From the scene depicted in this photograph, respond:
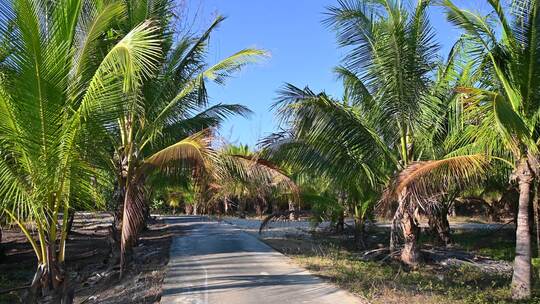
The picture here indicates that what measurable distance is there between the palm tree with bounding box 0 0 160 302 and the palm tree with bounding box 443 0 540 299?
5.74 metres

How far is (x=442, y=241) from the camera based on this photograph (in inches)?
733

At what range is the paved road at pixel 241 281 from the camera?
7867mm

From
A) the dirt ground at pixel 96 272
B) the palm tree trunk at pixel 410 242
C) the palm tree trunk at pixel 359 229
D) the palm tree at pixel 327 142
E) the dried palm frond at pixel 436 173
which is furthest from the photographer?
the palm tree trunk at pixel 359 229

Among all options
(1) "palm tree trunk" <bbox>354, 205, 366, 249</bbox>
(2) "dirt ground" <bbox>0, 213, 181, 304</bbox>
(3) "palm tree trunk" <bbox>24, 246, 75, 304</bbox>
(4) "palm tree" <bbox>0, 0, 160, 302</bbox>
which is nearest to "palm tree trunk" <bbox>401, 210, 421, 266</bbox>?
(1) "palm tree trunk" <bbox>354, 205, 366, 249</bbox>

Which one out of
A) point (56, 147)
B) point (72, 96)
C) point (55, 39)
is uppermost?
point (55, 39)

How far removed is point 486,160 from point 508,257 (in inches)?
331

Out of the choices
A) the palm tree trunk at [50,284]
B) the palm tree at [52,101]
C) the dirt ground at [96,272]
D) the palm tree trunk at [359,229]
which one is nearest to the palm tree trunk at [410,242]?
the palm tree trunk at [359,229]

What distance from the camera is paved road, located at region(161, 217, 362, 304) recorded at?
310 inches

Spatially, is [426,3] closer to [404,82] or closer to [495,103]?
[404,82]

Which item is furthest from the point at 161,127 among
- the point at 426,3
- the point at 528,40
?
the point at 528,40

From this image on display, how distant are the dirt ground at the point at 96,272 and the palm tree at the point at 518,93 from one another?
6070 mm

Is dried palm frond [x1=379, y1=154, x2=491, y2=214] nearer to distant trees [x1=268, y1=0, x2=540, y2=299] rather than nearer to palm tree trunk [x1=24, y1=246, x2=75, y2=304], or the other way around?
distant trees [x1=268, y1=0, x2=540, y2=299]

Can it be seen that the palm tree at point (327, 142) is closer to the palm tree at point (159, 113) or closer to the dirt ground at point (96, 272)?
the palm tree at point (159, 113)

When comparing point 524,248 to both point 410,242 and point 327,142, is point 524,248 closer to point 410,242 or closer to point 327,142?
point 410,242
